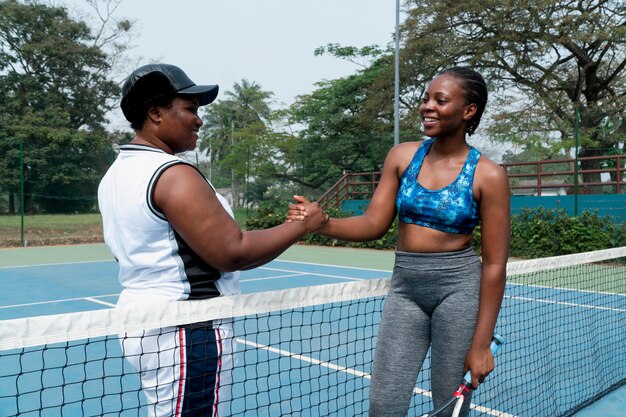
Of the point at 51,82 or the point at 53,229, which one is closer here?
the point at 53,229

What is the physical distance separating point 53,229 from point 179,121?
810 inches

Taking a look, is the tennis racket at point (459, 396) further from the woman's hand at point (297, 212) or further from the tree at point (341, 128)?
the tree at point (341, 128)

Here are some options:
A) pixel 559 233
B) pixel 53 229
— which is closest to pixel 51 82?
pixel 53 229

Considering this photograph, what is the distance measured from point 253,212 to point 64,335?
778 inches

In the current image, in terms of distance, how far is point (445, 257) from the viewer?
7.77 ft

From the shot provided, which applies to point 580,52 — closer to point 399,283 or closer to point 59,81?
point 399,283

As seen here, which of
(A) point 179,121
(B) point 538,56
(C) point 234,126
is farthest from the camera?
(C) point 234,126

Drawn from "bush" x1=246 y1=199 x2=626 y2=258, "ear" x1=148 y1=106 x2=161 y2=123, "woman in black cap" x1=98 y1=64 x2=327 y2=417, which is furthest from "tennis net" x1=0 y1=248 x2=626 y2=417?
"bush" x1=246 y1=199 x2=626 y2=258

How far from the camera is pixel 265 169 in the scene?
27.3 m

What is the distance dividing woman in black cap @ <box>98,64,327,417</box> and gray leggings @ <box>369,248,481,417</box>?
2.09 ft

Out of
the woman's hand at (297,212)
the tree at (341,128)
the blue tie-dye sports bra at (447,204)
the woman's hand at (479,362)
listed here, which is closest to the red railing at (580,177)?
the tree at (341,128)

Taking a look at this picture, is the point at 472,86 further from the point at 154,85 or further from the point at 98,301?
the point at 98,301

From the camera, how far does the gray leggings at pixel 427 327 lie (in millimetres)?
2354

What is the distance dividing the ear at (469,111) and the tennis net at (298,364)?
0.95m
